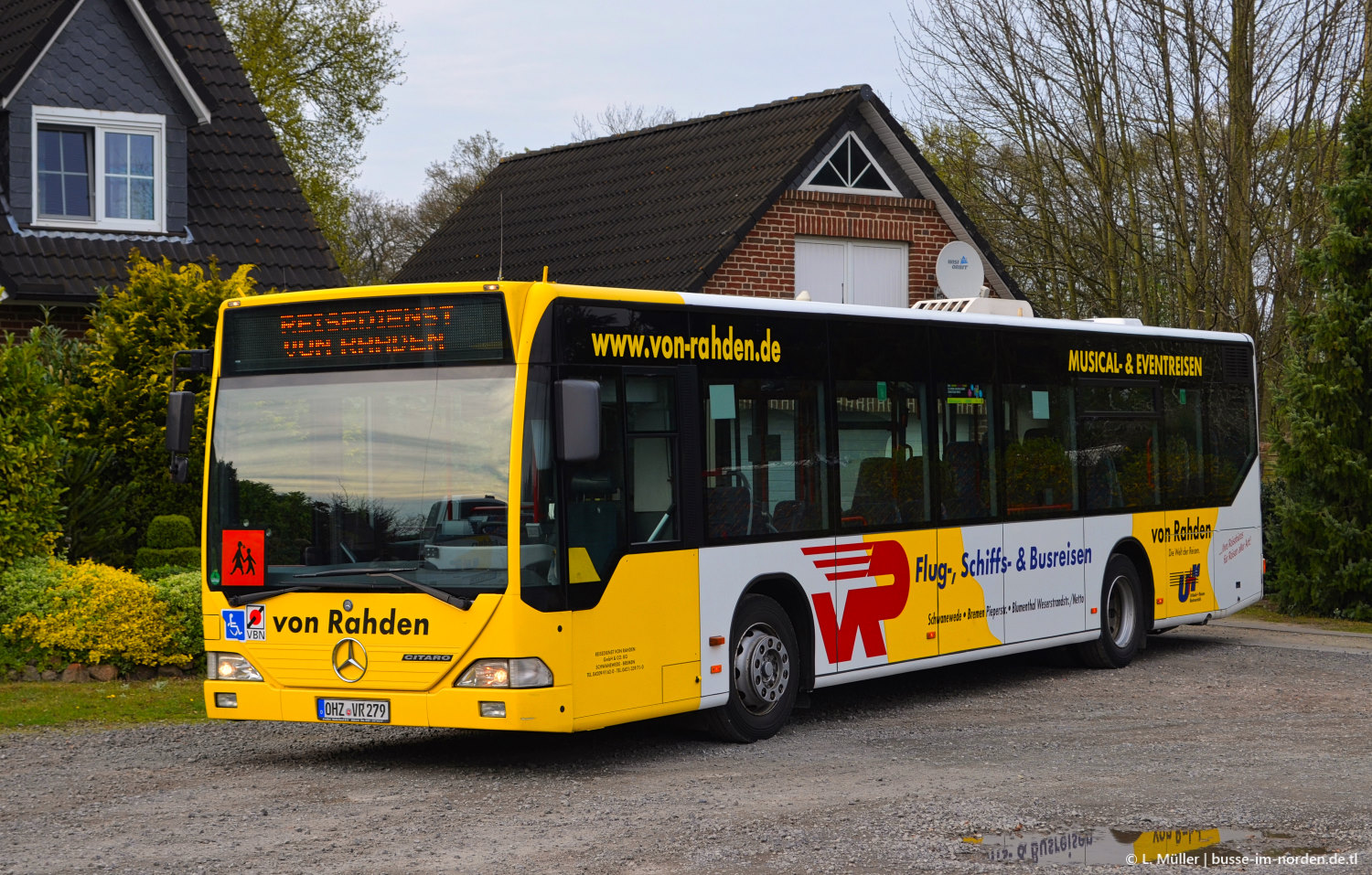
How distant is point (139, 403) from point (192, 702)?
4.85 m

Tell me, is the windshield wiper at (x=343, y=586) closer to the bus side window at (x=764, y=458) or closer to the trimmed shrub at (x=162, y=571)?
the bus side window at (x=764, y=458)

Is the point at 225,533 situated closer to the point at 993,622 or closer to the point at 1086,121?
the point at 993,622

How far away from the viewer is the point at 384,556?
9.65 m

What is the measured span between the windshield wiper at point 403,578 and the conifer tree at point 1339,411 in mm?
12465

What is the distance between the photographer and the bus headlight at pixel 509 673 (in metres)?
9.32

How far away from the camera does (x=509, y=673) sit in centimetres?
933

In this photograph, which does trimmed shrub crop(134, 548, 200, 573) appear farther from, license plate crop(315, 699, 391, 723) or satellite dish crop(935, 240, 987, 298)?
satellite dish crop(935, 240, 987, 298)

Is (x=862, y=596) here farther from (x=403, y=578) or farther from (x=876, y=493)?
(x=403, y=578)

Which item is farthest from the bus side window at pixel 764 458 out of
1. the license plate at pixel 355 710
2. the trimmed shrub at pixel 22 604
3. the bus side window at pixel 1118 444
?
the trimmed shrub at pixel 22 604

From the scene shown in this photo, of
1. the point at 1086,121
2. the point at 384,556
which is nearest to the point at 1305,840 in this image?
the point at 384,556

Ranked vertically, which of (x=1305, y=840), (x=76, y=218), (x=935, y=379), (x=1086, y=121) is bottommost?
(x=1305, y=840)

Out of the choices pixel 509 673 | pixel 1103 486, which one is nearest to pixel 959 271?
pixel 1103 486

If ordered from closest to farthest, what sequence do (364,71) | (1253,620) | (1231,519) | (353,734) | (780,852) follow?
(780,852)
(353,734)
(1231,519)
(1253,620)
(364,71)

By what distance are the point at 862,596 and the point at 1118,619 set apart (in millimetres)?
4104
